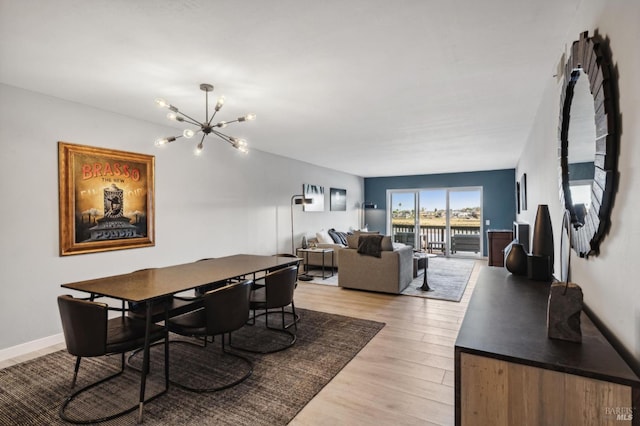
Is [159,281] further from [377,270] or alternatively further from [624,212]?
[377,270]

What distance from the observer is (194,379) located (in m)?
2.52

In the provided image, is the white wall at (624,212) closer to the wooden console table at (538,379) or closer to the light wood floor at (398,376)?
the wooden console table at (538,379)

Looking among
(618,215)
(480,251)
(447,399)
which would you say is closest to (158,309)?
(447,399)

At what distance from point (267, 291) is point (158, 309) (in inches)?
38.5

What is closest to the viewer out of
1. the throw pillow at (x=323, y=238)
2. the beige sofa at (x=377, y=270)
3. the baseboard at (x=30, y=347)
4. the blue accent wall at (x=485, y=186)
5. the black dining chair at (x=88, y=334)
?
the black dining chair at (x=88, y=334)

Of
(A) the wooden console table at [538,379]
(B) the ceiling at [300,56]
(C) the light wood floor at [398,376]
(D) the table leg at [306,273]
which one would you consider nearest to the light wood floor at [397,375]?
(C) the light wood floor at [398,376]

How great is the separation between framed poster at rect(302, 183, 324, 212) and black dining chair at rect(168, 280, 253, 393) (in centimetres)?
485

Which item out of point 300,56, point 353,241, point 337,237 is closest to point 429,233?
point 337,237

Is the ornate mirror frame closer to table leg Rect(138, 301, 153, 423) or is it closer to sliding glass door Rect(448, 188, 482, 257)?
table leg Rect(138, 301, 153, 423)

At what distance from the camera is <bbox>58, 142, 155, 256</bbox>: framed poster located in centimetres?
333

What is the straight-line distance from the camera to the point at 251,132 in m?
4.77

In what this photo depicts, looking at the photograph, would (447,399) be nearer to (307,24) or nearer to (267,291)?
(267,291)

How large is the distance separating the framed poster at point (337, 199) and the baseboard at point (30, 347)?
644 cm

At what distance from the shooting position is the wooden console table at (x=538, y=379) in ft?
2.99
